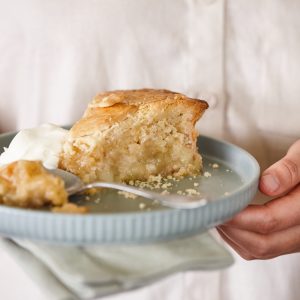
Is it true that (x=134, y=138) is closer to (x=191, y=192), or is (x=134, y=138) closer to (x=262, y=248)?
(x=191, y=192)

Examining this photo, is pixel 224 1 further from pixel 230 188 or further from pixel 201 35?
pixel 230 188

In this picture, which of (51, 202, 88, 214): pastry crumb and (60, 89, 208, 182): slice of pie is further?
(60, 89, 208, 182): slice of pie

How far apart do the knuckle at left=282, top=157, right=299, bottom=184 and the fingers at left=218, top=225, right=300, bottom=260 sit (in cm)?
11

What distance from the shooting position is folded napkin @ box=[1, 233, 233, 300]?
2.49 feet

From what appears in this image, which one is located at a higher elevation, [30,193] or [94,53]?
[94,53]

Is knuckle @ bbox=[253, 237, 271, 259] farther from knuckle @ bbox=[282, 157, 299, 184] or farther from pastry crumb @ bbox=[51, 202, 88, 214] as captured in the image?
pastry crumb @ bbox=[51, 202, 88, 214]

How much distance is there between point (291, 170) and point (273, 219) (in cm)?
10

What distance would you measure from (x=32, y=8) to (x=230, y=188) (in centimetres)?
63

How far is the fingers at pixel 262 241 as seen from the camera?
104 cm

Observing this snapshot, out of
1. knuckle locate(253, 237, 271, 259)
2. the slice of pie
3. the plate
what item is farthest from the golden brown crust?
knuckle locate(253, 237, 271, 259)

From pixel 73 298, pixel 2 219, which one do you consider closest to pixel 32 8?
pixel 2 219

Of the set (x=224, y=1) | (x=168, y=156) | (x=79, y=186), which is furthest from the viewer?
(x=224, y=1)

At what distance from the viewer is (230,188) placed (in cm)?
101

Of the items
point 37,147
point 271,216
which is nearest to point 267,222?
point 271,216
